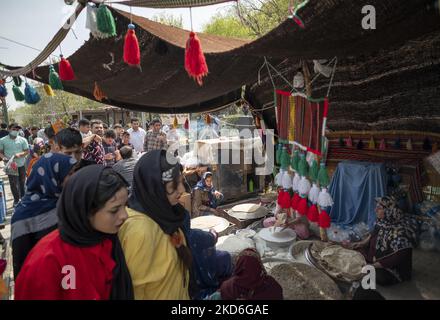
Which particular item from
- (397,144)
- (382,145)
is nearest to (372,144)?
(382,145)

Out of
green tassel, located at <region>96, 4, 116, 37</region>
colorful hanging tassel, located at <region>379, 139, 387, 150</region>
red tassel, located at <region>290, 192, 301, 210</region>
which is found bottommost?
red tassel, located at <region>290, 192, 301, 210</region>

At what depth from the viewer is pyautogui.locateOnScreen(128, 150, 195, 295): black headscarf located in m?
1.63

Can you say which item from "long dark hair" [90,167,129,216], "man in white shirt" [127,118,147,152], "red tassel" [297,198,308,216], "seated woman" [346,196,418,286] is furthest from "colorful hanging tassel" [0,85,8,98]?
"seated woman" [346,196,418,286]

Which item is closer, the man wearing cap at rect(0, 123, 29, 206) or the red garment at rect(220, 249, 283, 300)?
the red garment at rect(220, 249, 283, 300)

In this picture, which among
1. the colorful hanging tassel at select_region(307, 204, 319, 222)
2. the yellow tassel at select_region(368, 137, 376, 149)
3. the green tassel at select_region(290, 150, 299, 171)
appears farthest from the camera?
the yellow tassel at select_region(368, 137, 376, 149)

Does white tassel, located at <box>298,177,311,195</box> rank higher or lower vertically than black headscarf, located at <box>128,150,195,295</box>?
lower

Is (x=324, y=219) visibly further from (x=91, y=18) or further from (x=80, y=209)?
(x=91, y=18)

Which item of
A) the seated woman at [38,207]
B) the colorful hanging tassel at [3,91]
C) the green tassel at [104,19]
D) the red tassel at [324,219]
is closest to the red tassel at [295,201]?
the red tassel at [324,219]

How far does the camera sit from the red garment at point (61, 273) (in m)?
1.15

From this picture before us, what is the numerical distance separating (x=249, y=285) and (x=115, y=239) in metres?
0.82

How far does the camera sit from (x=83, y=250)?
128cm

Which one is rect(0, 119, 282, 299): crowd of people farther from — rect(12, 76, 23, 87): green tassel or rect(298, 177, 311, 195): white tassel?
rect(12, 76, 23, 87): green tassel

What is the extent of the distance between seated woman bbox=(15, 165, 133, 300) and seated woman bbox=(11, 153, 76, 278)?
977 mm

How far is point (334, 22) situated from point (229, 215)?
3357 mm
